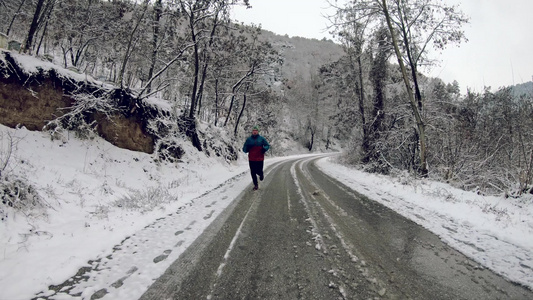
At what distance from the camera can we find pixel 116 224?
179 inches

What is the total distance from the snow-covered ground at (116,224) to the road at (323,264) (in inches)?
12.5

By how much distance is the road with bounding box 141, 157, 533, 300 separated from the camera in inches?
100

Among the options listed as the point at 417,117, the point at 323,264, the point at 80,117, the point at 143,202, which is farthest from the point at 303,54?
→ the point at 323,264

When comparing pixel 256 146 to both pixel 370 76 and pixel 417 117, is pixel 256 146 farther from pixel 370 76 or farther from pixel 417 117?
pixel 370 76

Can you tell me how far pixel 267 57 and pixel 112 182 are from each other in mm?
17077

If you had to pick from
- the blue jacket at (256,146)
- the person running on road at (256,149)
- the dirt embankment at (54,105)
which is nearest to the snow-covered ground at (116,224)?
the dirt embankment at (54,105)

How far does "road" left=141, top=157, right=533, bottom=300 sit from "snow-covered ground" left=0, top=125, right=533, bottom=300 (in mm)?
318

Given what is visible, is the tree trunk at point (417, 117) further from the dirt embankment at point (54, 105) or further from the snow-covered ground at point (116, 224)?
the dirt embankment at point (54, 105)

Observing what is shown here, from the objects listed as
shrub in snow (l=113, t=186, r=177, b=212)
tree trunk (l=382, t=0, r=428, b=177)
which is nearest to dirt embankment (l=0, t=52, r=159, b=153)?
shrub in snow (l=113, t=186, r=177, b=212)

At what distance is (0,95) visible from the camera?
695 cm

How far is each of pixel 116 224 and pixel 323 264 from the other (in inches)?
147

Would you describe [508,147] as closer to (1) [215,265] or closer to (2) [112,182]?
(1) [215,265]

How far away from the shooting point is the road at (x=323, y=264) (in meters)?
2.55

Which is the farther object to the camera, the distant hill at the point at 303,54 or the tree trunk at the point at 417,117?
the distant hill at the point at 303,54
